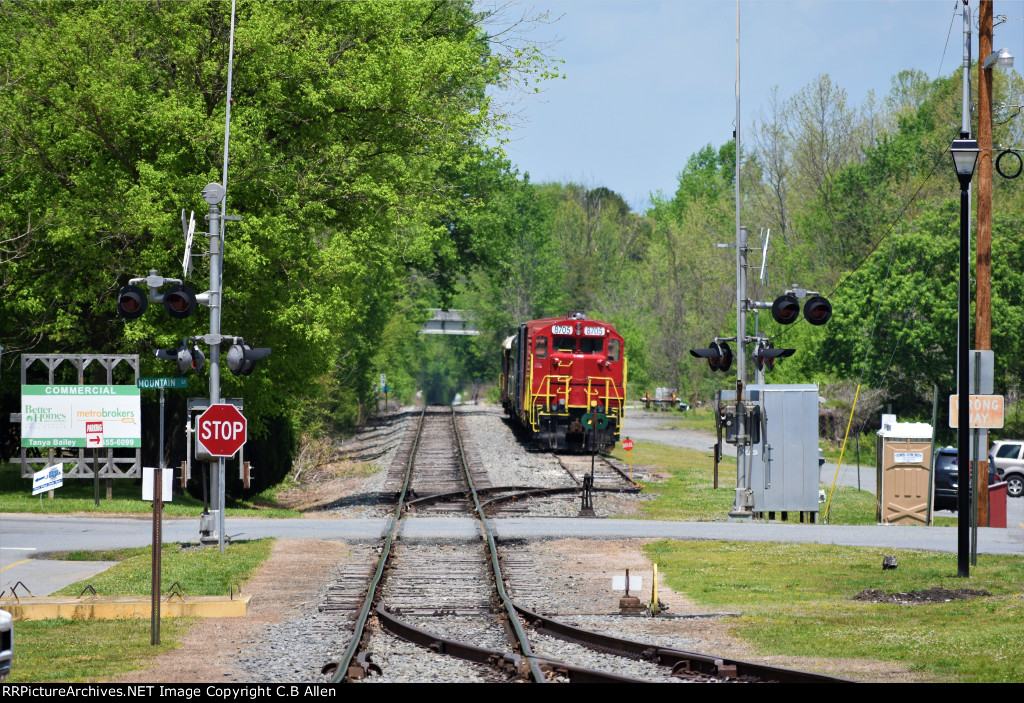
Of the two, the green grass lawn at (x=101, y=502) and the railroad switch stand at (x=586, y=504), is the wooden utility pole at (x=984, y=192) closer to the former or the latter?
the railroad switch stand at (x=586, y=504)

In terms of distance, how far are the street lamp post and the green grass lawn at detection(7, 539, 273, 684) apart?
1052 centimetres

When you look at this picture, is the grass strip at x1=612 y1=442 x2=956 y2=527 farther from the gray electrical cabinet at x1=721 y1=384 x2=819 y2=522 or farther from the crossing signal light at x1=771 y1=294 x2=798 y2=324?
the crossing signal light at x1=771 y1=294 x2=798 y2=324

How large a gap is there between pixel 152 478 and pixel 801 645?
7.41m

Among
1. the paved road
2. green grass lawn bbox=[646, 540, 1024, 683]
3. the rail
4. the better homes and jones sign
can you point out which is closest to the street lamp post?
green grass lawn bbox=[646, 540, 1024, 683]

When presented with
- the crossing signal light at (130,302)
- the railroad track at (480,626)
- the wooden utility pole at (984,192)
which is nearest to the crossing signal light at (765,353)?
the wooden utility pole at (984,192)

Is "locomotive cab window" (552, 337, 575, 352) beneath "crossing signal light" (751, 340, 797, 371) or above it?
above

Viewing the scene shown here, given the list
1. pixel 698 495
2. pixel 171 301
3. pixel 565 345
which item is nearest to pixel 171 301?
pixel 171 301

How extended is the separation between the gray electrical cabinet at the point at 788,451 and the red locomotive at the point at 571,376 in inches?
457

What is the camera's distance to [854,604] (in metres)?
15.6

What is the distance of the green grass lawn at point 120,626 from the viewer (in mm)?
11445

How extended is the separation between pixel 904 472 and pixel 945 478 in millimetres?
6893

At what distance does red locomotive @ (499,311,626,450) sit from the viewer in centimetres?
3919

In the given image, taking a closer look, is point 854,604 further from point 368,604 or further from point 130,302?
point 130,302
